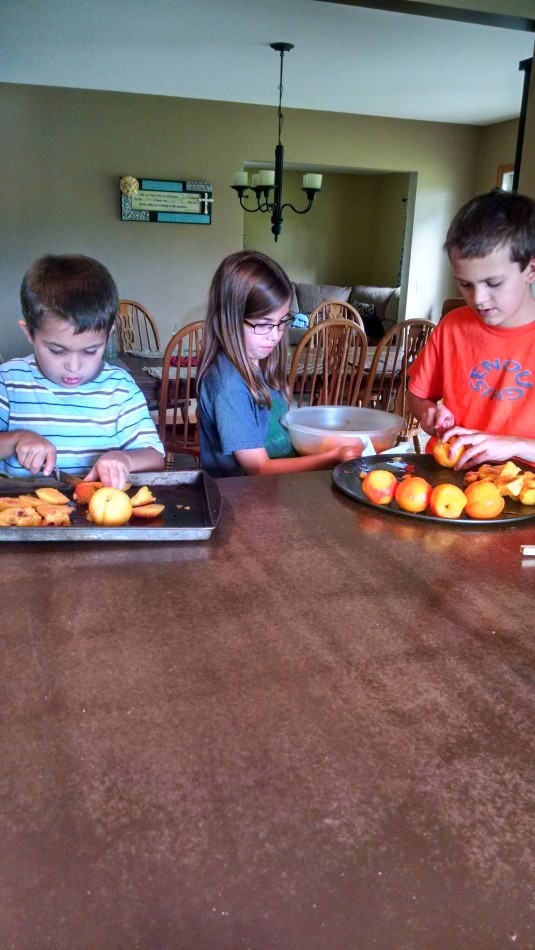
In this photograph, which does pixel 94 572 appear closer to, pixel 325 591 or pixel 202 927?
pixel 325 591

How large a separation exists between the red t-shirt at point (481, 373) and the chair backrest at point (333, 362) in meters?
1.29

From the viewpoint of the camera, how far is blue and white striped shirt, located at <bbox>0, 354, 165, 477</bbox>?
1425 mm

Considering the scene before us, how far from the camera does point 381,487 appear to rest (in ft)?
3.57

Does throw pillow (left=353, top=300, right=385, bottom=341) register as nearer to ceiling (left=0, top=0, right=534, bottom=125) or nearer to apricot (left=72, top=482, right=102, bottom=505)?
ceiling (left=0, top=0, right=534, bottom=125)

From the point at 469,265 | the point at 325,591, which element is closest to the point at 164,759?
the point at 325,591

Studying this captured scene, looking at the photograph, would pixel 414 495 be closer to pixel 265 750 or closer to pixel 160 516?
pixel 160 516

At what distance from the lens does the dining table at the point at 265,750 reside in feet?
1.37

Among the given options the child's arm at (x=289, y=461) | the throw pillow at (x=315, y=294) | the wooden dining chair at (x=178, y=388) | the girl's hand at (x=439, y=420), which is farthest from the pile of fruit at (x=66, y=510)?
the throw pillow at (x=315, y=294)

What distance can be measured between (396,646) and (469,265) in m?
0.95

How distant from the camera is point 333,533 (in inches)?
39.3

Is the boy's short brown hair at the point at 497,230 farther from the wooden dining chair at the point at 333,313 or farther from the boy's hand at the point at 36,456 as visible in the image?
the wooden dining chair at the point at 333,313

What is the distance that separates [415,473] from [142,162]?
5461 mm

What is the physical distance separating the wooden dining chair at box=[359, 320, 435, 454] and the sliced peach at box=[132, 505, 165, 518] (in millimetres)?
1798

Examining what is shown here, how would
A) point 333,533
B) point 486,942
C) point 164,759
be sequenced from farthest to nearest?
point 333,533, point 164,759, point 486,942
